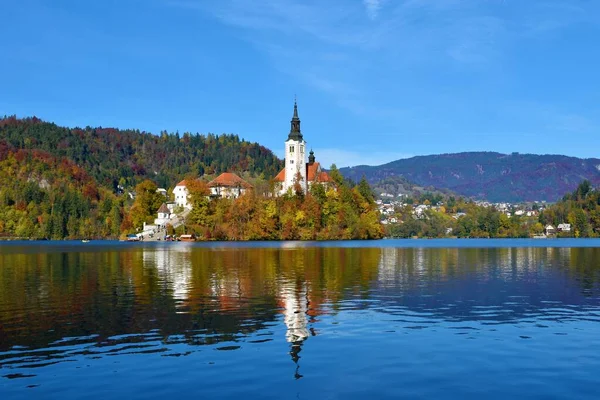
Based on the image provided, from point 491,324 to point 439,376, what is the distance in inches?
391

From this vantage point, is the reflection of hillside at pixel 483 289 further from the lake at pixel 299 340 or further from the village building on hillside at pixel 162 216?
the village building on hillside at pixel 162 216

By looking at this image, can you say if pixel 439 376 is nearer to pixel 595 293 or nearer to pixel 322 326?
pixel 322 326

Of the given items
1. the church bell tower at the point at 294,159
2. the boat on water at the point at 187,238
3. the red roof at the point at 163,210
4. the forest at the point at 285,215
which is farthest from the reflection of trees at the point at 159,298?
the church bell tower at the point at 294,159

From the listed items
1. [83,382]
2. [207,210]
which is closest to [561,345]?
[83,382]

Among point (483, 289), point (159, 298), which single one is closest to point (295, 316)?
point (159, 298)

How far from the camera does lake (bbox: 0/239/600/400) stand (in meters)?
18.3

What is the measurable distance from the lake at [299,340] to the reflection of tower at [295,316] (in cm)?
9

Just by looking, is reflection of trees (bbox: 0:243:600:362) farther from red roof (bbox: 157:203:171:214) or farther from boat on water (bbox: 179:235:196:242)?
red roof (bbox: 157:203:171:214)

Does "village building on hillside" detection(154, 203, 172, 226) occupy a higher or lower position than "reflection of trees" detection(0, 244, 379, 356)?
higher

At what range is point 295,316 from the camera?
30.5 metres

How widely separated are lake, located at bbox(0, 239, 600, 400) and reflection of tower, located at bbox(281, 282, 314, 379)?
0.29 ft

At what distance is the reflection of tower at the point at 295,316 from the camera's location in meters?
23.5

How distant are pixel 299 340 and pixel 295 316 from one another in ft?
19.0

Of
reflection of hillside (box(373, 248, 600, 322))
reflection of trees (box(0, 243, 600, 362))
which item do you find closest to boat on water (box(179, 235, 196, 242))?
reflection of trees (box(0, 243, 600, 362))
